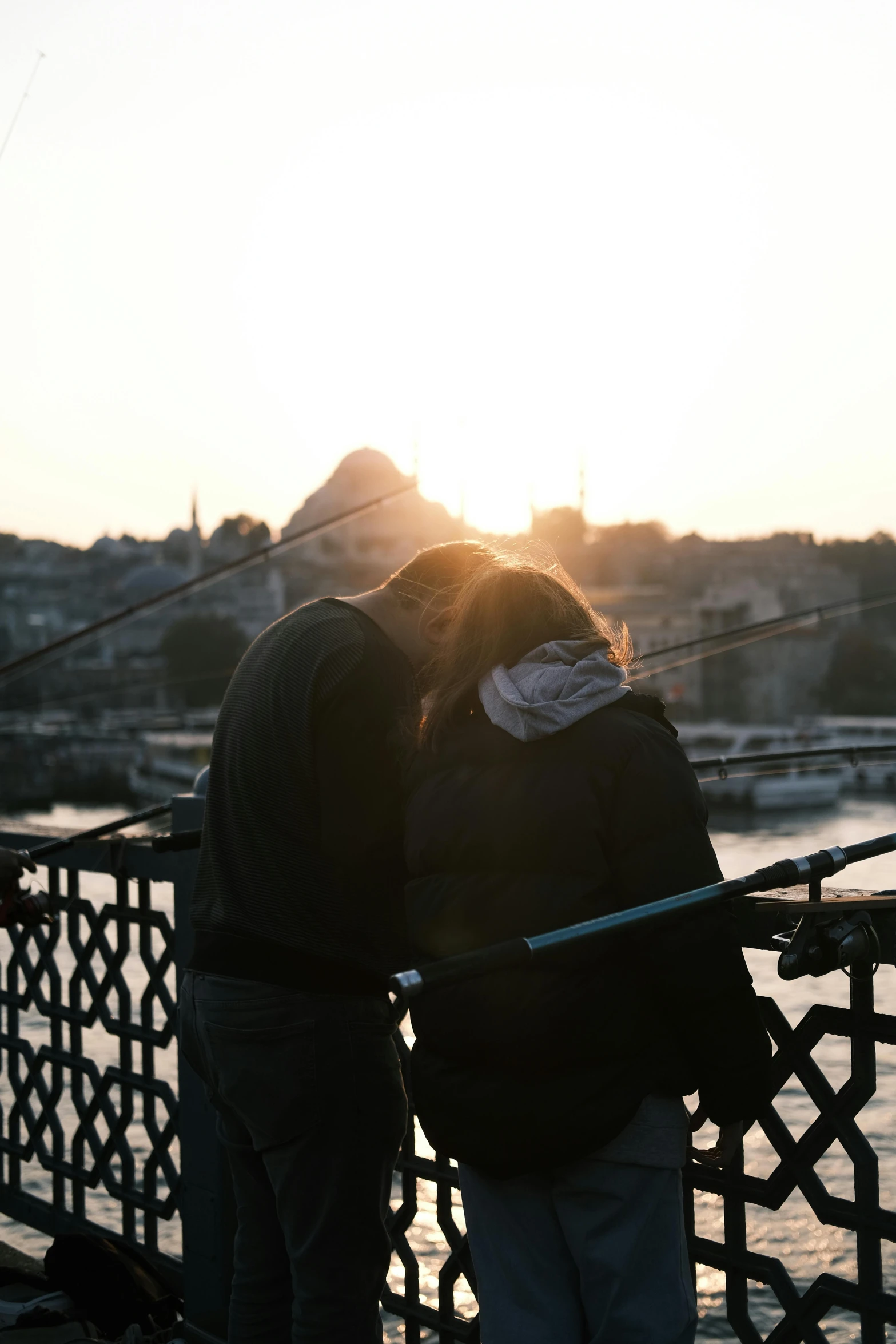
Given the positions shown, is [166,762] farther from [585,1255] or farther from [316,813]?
[585,1255]

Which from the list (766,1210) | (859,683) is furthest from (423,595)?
(859,683)

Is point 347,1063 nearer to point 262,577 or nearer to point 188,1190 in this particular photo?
point 188,1190

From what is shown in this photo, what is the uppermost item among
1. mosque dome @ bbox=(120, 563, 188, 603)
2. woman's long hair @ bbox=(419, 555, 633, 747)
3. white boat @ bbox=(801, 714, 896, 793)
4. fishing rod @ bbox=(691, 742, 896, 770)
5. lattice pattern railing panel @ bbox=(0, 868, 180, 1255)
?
mosque dome @ bbox=(120, 563, 188, 603)

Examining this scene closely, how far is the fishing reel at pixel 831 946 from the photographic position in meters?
1.46

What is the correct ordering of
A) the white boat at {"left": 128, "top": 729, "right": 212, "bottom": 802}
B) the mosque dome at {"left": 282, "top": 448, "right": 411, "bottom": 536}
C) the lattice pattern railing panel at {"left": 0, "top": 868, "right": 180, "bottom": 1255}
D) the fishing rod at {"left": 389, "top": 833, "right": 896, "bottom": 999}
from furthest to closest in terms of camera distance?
the mosque dome at {"left": 282, "top": 448, "right": 411, "bottom": 536}, the white boat at {"left": 128, "top": 729, "right": 212, "bottom": 802}, the lattice pattern railing panel at {"left": 0, "top": 868, "right": 180, "bottom": 1255}, the fishing rod at {"left": 389, "top": 833, "right": 896, "bottom": 999}

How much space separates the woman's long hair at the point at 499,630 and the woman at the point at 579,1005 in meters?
0.03

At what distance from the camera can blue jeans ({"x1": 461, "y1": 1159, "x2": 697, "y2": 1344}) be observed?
1.44 meters

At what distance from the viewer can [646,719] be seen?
1464 mm

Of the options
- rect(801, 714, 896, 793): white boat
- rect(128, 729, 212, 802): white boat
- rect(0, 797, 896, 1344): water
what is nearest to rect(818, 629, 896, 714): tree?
rect(801, 714, 896, 793): white boat

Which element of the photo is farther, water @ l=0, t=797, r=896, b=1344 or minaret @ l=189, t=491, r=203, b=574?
minaret @ l=189, t=491, r=203, b=574

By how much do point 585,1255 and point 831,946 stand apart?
0.42 metres

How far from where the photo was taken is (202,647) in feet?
266

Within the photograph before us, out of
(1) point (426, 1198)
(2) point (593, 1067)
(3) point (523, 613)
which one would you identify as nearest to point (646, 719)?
(3) point (523, 613)

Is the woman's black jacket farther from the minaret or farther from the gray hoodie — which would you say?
the minaret
